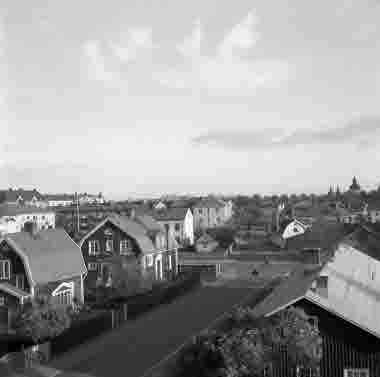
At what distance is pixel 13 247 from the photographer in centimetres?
3092

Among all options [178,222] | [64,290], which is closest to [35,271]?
[64,290]

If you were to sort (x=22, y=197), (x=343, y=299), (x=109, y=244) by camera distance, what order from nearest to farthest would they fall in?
(x=343, y=299) → (x=109, y=244) → (x=22, y=197)

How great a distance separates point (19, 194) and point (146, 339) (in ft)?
377

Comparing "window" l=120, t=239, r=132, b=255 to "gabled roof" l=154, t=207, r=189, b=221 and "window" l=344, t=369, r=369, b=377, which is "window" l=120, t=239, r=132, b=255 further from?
"gabled roof" l=154, t=207, r=189, b=221

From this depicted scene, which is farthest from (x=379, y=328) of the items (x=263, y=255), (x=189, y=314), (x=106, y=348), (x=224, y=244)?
(x=224, y=244)

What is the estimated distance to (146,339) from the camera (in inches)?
1001

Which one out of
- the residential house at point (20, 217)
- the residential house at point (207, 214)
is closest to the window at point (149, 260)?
the residential house at point (20, 217)

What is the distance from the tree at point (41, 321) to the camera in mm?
23266

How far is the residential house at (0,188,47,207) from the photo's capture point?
12731 centimetres

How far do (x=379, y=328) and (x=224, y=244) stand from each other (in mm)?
58652

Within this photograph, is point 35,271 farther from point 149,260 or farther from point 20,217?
point 20,217

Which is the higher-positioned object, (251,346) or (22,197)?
(22,197)

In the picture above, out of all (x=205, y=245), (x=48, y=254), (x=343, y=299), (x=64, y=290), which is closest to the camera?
(x=343, y=299)

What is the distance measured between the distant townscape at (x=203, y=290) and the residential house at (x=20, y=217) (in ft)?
127
